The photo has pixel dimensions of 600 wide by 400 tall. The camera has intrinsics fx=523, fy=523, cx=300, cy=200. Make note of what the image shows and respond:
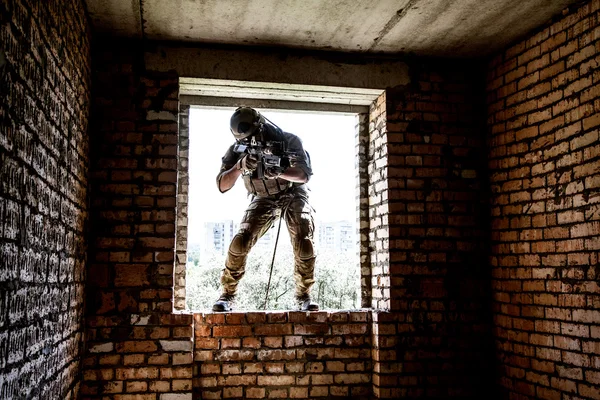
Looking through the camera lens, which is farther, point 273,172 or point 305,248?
point 305,248

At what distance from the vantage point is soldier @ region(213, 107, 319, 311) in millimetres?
3547

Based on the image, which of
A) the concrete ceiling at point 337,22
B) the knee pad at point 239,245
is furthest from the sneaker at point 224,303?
the concrete ceiling at point 337,22

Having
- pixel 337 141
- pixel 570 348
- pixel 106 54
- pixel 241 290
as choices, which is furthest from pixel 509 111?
pixel 106 54

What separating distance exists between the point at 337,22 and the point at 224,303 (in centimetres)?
203

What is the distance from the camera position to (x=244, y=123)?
353 centimetres

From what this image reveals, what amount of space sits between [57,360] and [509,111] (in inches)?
126

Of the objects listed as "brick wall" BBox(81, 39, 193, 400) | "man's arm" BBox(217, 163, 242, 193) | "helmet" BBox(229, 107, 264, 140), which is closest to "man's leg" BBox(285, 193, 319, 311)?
"man's arm" BBox(217, 163, 242, 193)

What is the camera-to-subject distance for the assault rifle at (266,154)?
351cm

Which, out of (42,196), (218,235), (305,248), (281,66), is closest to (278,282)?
(305,248)

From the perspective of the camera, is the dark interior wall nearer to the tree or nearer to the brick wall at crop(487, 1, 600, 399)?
the tree

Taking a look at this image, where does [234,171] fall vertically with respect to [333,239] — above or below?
above

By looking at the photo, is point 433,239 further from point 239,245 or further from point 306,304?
point 239,245

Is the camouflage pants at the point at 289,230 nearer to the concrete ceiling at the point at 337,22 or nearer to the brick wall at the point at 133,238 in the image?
the brick wall at the point at 133,238

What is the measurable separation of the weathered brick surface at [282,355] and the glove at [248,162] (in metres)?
1.00
